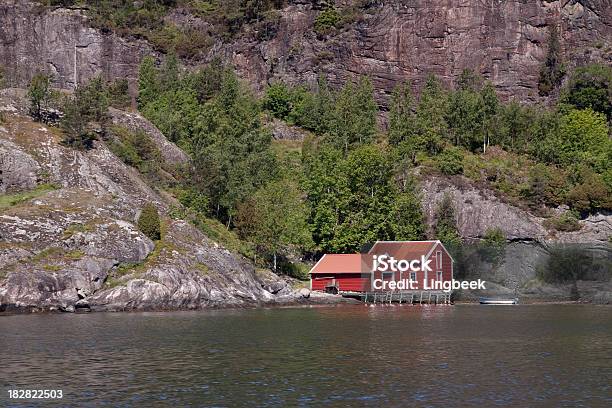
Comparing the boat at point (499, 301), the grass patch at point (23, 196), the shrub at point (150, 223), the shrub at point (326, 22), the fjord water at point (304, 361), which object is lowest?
the fjord water at point (304, 361)

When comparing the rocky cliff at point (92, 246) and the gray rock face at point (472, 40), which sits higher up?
the gray rock face at point (472, 40)

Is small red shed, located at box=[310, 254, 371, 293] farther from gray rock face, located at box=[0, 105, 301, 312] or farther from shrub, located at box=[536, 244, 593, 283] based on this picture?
shrub, located at box=[536, 244, 593, 283]

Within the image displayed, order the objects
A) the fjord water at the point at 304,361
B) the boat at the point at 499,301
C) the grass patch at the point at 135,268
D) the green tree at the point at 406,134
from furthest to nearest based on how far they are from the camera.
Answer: the green tree at the point at 406,134
the boat at the point at 499,301
the grass patch at the point at 135,268
the fjord water at the point at 304,361

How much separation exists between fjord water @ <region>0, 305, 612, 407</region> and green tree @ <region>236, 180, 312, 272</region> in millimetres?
28198

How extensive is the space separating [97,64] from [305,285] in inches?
3116

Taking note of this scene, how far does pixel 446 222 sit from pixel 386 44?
50.9 meters

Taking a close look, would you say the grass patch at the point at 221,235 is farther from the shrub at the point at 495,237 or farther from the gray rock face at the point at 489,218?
the shrub at the point at 495,237

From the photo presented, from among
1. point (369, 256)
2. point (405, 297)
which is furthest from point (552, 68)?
point (405, 297)

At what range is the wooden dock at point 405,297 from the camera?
3917 inches

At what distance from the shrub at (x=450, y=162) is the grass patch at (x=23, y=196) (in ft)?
199

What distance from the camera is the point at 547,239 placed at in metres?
113

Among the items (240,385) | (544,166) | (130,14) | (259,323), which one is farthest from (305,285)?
(130,14)

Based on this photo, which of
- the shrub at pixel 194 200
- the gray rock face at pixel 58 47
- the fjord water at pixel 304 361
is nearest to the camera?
the fjord water at pixel 304 361

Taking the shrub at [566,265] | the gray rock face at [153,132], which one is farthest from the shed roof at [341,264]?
the gray rock face at [153,132]
